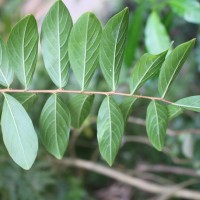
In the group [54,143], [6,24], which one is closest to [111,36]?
[54,143]

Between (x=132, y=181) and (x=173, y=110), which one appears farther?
(x=132, y=181)

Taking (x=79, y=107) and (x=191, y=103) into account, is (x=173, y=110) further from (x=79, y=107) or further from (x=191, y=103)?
(x=79, y=107)

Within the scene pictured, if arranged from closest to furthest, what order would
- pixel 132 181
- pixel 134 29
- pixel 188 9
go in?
pixel 188 9 < pixel 134 29 < pixel 132 181

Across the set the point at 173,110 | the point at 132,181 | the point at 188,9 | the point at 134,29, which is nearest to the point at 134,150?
the point at 132,181

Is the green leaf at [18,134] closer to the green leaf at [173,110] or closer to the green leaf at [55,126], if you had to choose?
the green leaf at [55,126]

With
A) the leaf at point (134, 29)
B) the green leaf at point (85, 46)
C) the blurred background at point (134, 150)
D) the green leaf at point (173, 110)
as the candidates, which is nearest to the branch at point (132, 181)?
the blurred background at point (134, 150)

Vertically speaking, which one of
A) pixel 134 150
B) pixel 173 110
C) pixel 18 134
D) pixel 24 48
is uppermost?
pixel 24 48

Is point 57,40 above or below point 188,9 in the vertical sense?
above
